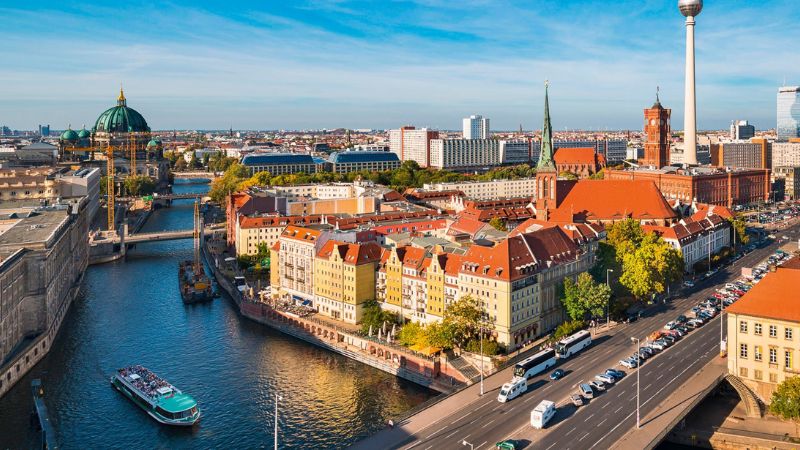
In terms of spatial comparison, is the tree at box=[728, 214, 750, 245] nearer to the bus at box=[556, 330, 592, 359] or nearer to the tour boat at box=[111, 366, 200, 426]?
the bus at box=[556, 330, 592, 359]

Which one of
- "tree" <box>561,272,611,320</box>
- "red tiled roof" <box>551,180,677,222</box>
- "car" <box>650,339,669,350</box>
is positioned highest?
"red tiled roof" <box>551,180,677,222</box>

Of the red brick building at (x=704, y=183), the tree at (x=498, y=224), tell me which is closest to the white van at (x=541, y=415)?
the tree at (x=498, y=224)

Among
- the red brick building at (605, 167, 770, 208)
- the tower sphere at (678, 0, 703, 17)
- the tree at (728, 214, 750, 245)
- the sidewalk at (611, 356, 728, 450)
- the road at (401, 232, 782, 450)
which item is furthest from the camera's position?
the tower sphere at (678, 0, 703, 17)

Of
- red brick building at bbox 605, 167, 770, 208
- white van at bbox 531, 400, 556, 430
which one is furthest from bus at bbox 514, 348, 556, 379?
red brick building at bbox 605, 167, 770, 208

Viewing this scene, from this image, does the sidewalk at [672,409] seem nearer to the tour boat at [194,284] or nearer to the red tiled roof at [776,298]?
the red tiled roof at [776,298]

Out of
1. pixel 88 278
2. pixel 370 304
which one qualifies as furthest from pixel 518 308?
pixel 88 278

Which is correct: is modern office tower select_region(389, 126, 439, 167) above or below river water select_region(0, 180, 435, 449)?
above

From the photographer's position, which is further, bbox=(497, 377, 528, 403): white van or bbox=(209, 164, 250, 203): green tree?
bbox=(209, 164, 250, 203): green tree

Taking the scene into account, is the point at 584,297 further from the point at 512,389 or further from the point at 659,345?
the point at 512,389
